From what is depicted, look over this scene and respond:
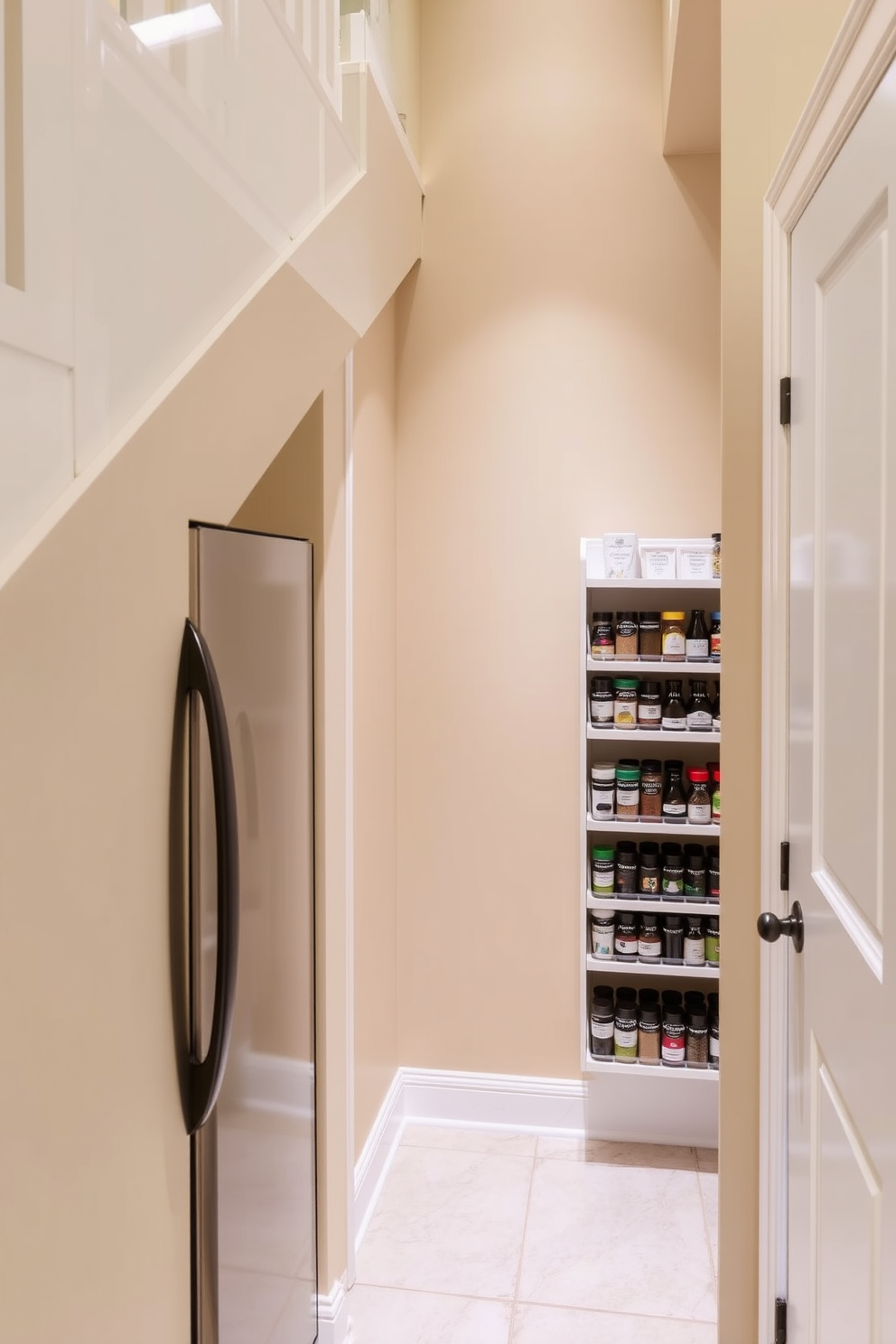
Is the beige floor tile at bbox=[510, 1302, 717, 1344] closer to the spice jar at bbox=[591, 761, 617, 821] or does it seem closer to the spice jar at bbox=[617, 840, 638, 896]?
the spice jar at bbox=[617, 840, 638, 896]

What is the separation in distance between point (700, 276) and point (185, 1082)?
2.44 metres

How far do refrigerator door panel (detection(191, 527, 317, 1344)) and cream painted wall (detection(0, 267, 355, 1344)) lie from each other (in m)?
0.07

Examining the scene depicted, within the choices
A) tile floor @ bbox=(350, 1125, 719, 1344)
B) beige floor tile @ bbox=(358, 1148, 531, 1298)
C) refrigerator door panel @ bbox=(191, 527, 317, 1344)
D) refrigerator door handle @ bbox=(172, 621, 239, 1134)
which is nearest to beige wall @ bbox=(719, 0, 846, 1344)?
tile floor @ bbox=(350, 1125, 719, 1344)

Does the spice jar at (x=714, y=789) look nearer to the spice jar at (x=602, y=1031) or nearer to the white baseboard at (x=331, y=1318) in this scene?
the spice jar at (x=602, y=1031)

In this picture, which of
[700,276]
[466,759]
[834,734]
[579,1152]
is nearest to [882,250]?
[834,734]

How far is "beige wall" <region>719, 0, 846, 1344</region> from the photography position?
1633 millimetres

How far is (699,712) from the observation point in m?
2.50

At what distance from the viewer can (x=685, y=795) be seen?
103 inches

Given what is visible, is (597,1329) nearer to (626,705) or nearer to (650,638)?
(626,705)

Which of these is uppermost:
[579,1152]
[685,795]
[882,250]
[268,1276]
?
[882,250]

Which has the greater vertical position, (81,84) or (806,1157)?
(81,84)

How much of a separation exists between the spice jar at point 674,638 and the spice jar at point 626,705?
0.39 feet

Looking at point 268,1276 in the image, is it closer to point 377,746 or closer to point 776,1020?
point 776,1020

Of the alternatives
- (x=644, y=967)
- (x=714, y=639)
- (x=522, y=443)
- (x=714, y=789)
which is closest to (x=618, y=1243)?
(x=644, y=967)
